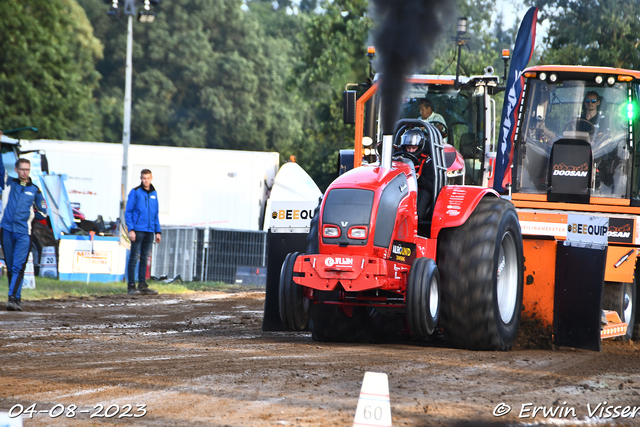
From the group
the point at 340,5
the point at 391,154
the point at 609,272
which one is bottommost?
the point at 609,272

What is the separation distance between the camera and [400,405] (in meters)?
4.78

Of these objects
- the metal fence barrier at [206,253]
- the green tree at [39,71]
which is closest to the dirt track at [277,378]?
the metal fence barrier at [206,253]

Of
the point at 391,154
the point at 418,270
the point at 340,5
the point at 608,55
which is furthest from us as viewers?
the point at 340,5

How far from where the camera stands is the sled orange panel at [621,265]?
28.8 feet

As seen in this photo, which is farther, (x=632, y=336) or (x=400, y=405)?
(x=632, y=336)

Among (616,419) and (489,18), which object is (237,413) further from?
(489,18)

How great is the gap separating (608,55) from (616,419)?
2457 cm

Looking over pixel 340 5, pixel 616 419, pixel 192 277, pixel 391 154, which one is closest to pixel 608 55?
pixel 340 5

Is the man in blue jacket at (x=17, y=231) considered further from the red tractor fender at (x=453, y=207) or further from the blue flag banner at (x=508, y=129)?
the blue flag banner at (x=508, y=129)

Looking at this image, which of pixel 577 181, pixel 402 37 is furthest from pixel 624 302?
pixel 402 37

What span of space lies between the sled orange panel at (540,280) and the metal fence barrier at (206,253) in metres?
12.5

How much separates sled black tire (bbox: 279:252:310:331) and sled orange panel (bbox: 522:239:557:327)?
2.41 m

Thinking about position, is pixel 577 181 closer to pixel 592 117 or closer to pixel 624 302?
pixel 592 117

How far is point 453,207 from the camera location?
24.7 feet
